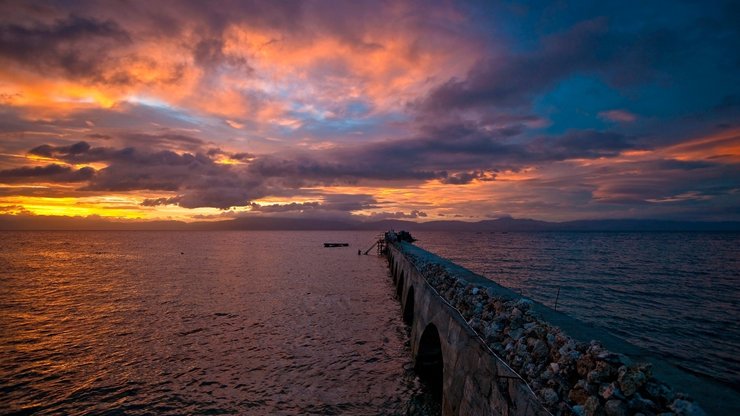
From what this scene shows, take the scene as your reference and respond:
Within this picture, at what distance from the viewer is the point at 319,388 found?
14492 mm

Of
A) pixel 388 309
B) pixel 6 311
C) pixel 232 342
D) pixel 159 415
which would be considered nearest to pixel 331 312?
pixel 388 309

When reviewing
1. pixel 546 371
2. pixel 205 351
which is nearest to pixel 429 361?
pixel 546 371

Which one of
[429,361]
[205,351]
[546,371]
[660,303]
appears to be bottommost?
[205,351]

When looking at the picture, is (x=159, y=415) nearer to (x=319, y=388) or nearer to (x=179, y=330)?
(x=319, y=388)

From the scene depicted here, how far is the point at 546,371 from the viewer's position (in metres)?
5.91

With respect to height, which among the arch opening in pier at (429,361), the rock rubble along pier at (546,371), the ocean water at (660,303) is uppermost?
the rock rubble along pier at (546,371)

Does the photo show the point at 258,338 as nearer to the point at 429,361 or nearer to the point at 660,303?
the point at 429,361

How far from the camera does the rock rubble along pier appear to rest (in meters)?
4.59

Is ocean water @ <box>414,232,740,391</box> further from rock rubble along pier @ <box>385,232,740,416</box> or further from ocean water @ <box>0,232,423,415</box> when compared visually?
rock rubble along pier @ <box>385,232,740,416</box>

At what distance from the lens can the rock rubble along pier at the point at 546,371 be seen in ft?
15.1

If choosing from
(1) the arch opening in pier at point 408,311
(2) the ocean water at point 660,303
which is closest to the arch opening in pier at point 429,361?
(1) the arch opening in pier at point 408,311

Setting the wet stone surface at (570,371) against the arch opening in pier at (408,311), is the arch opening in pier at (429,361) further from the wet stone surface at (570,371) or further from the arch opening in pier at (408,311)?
the arch opening in pier at (408,311)

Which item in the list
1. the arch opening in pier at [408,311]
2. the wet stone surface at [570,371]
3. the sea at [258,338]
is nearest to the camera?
the wet stone surface at [570,371]

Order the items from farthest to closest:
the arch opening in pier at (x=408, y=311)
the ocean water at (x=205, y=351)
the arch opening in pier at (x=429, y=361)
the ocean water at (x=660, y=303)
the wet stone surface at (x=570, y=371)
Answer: the arch opening in pier at (x=408, y=311)
the ocean water at (x=660, y=303)
the arch opening in pier at (x=429, y=361)
the ocean water at (x=205, y=351)
the wet stone surface at (x=570, y=371)
